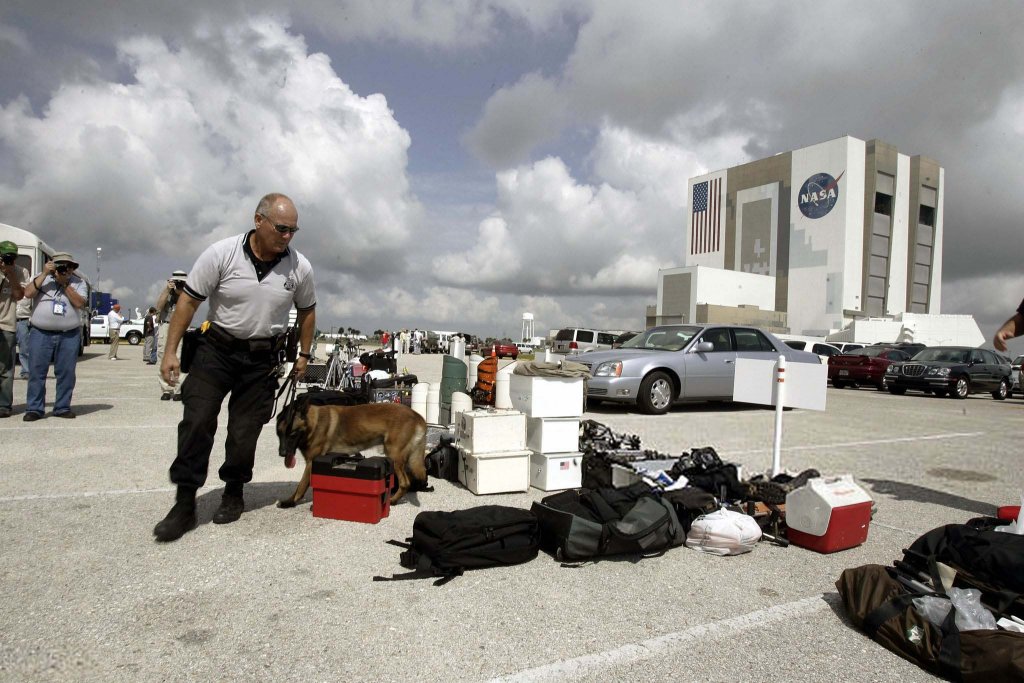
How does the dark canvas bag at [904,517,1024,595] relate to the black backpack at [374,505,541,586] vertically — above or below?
above

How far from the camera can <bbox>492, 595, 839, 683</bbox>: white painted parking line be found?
7.93ft

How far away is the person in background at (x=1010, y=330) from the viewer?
4809 millimetres

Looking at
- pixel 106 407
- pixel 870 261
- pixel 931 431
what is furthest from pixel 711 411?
pixel 870 261

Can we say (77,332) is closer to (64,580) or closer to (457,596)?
(64,580)

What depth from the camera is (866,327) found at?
62.0 meters

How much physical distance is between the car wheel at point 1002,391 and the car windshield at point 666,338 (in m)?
14.8

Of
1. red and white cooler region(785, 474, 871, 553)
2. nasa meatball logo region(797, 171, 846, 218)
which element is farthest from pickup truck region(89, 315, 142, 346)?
nasa meatball logo region(797, 171, 846, 218)

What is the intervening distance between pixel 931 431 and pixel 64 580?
36.8 feet

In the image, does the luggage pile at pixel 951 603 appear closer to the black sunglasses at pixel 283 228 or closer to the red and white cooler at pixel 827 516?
the red and white cooler at pixel 827 516

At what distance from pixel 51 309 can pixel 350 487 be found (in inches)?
233

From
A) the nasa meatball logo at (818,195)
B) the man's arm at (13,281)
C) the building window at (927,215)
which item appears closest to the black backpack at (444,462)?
the man's arm at (13,281)

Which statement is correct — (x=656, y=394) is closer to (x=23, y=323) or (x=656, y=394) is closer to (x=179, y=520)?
(x=179, y=520)

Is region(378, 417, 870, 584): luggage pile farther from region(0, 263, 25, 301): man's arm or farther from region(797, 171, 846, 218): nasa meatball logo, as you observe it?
region(797, 171, 846, 218): nasa meatball logo

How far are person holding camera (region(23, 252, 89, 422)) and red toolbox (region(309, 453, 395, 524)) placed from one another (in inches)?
218
